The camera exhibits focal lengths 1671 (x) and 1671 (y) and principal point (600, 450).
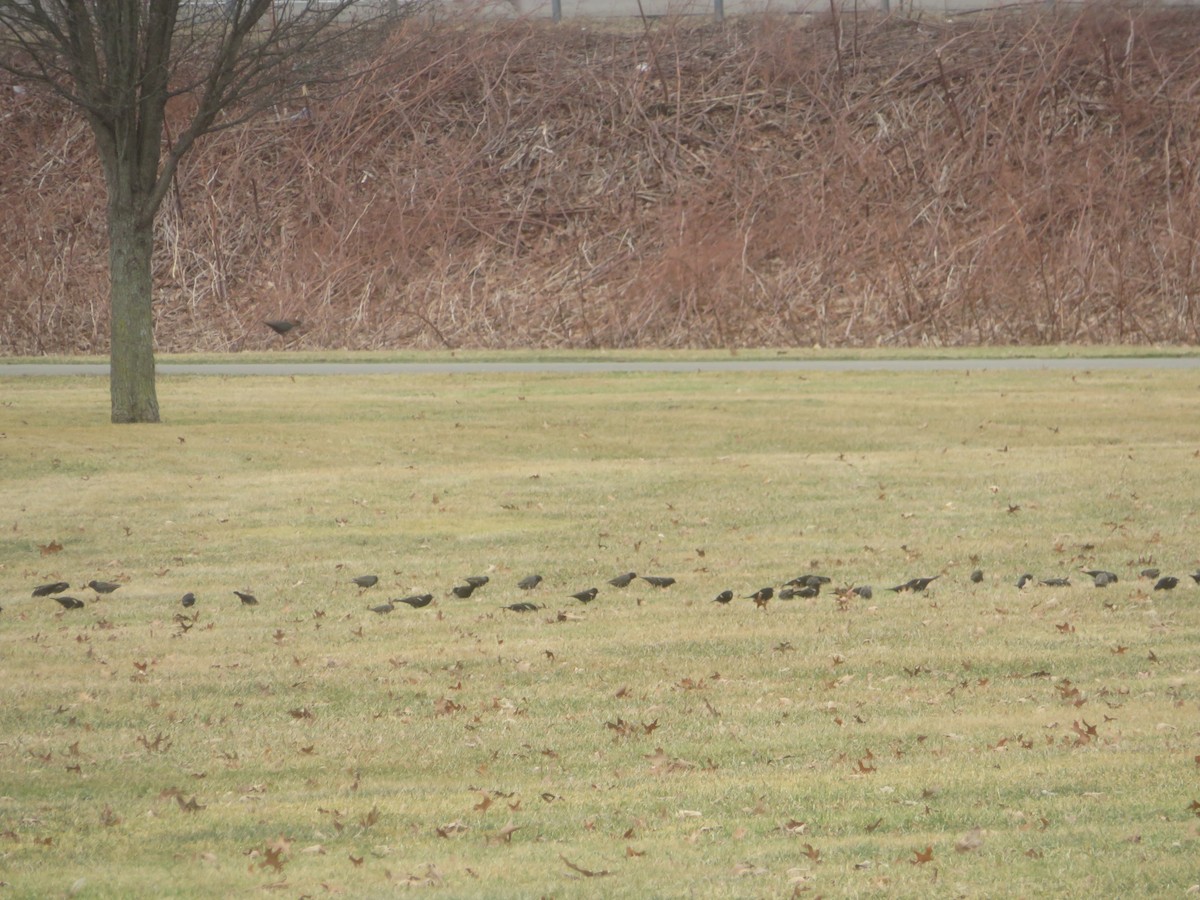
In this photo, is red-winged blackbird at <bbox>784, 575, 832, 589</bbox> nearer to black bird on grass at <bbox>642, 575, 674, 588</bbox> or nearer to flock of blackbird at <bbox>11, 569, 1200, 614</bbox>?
flock of blackbird at <bbox>11, 569, 1200, 614</bbox>

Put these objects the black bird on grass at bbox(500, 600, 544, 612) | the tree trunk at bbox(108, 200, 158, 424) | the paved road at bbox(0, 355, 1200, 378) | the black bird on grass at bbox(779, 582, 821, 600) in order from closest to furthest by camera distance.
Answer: the black bird on grass at bbox(500, 600, 544, 612)
the black bird on grass at bbox(779, 582, 821, 600)
the tree trunk at bbox(108, 200, 158, 424)
the paved road at bbox(0, 355, 1200, 378)

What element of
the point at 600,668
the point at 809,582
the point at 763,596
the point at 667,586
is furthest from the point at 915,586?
the point at 600,668

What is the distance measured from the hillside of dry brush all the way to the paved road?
14.2 feet

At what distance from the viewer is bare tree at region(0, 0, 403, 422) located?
1733 centimetres

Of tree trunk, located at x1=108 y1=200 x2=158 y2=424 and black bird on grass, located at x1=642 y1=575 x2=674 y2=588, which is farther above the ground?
tree trunk, located at x1=108 y1=200 x2=158 y2=424

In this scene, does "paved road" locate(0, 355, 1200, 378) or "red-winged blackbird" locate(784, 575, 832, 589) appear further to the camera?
"paved road" locate(0, 355, 1200, 378)

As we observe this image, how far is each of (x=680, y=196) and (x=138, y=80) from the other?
19786 mm

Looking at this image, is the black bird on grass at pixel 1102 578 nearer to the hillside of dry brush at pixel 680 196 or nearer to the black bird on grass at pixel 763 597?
the black bird on grass at pixel 763 597

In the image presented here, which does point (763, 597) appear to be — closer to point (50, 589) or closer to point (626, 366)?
point (50, 589)

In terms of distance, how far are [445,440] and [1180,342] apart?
1533cm

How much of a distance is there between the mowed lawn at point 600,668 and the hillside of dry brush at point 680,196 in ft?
43.6

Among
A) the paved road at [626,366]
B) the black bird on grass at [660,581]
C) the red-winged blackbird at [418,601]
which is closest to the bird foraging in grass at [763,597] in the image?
the black bird on grass at [660,581]

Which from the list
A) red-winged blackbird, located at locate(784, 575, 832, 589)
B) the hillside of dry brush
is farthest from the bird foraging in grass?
the hillside of dry brush

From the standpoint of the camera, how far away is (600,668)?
8391mm
